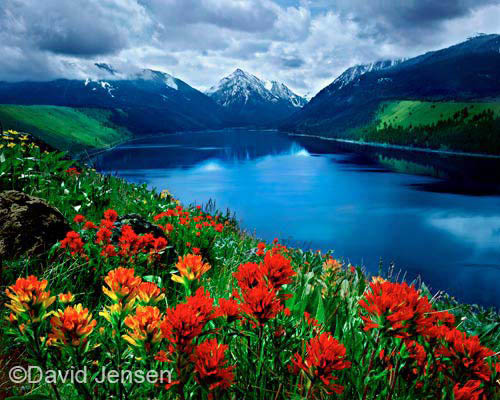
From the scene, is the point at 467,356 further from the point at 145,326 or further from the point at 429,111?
the point at 429,111

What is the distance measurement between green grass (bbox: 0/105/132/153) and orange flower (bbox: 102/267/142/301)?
102m

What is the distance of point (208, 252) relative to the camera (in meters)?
7.32

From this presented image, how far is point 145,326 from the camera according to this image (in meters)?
1.41

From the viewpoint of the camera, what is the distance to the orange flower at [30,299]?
1.52m

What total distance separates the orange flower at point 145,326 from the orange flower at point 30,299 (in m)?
0.37

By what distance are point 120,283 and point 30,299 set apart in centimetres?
36

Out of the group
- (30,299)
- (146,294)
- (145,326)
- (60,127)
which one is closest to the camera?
(145,326)

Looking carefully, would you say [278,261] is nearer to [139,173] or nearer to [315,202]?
[315,202]

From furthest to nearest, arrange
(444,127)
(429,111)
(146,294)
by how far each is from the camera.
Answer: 1. (429,111)
2. (444,127)
3. (146,294)

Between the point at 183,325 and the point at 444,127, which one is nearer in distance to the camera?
the point at 183,325

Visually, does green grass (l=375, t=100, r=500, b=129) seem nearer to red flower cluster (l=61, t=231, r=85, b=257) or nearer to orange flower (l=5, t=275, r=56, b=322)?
red flower cluster (l=61, t=231, r=85, b=257)

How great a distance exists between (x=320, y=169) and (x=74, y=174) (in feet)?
235

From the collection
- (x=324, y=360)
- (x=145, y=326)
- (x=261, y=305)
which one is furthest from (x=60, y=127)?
(x=324, y=360)

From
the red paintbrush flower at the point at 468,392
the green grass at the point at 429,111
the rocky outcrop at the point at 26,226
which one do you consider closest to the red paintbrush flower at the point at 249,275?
the red paintbrush flower at the point at 468,392
